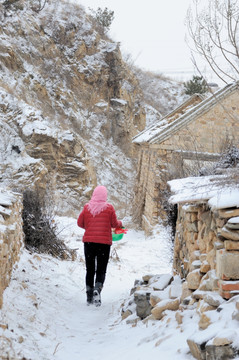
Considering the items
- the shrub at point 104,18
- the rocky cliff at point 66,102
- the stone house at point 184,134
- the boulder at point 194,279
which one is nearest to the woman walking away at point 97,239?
the boulder at point 194,279

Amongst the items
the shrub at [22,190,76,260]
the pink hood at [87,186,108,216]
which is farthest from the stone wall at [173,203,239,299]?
the shrub at [22,190,76,260]

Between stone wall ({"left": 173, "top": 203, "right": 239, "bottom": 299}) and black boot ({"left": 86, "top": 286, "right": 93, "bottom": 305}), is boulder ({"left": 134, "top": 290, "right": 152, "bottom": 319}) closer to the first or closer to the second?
stone wall ({"left": 173, "top": 203, "right": 239, "bottom": 299})

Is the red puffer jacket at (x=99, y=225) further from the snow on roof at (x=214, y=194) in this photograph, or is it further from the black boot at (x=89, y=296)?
the snow on roof at (x=214, y=194)

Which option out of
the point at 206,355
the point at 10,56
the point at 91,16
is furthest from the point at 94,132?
the point at 206,355

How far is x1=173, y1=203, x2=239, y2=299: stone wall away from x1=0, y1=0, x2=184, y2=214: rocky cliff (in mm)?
11266

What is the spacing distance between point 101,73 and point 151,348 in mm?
26470

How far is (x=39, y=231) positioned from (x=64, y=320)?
2.92 m

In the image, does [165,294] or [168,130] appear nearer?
[165,294]

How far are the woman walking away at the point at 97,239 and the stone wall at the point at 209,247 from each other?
1021 mm

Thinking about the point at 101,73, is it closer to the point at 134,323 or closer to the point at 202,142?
the point at 202,142

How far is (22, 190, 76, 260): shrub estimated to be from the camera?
22.7 ft

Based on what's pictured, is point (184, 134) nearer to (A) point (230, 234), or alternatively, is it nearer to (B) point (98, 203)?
(B) point (98, 203)

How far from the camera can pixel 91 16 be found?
103ft

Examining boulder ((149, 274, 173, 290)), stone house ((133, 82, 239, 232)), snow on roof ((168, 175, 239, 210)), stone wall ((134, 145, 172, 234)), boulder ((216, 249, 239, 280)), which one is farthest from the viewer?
stone wall ((134, 145, 172, 234))
